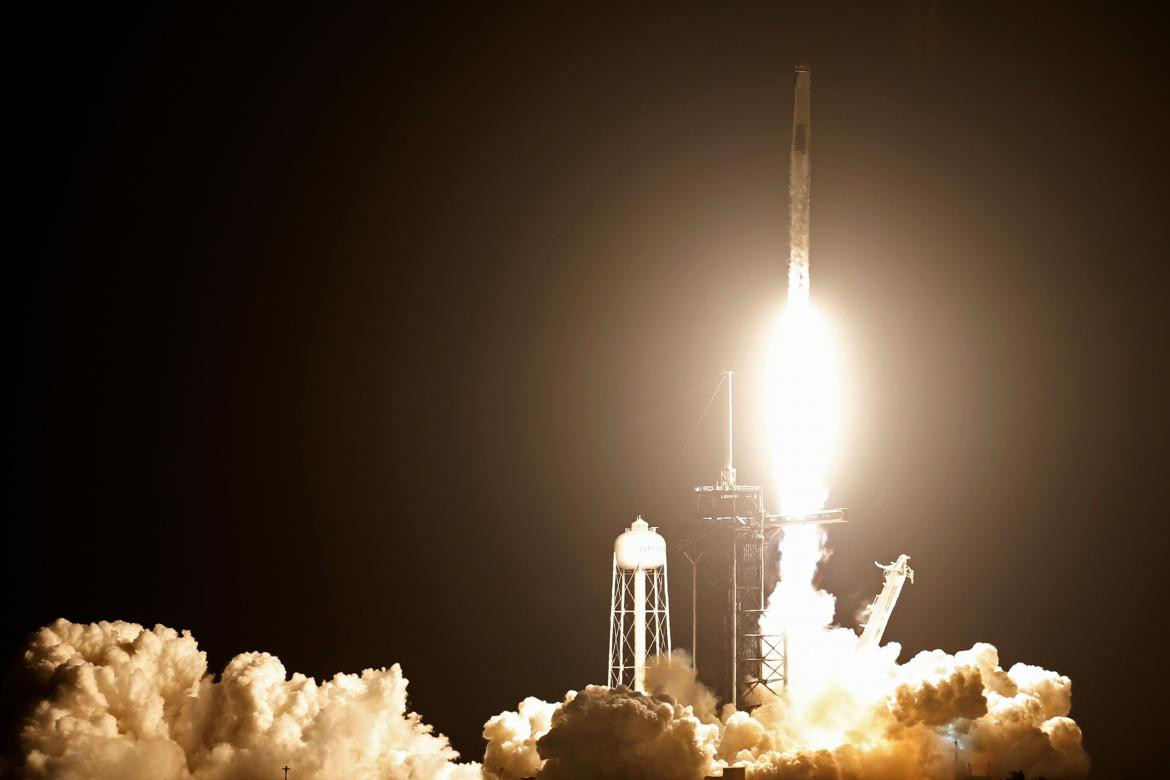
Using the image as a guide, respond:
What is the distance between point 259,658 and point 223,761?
338cm

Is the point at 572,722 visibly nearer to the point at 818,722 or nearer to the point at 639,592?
the point at 639,592

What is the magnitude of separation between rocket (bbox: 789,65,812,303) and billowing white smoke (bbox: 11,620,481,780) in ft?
55.4

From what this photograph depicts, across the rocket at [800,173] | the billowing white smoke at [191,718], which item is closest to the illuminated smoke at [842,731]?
the billowing white smoke at [191,718]

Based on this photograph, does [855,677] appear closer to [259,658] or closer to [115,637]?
[259,658]

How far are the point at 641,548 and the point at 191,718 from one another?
521 inches

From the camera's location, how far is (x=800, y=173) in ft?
158

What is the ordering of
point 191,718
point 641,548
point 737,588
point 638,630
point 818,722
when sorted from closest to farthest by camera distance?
point 818,722 → point 191,718 → point 737,588 → point 641,548 → point 638,630

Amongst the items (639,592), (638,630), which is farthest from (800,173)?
(638,630)

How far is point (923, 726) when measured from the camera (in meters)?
44.2

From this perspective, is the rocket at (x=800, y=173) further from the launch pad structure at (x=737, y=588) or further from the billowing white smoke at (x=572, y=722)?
the billowing white smoke at (x=572, y=722)

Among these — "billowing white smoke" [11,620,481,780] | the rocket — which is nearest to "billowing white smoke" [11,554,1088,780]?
"billowing white smoke" [11,620,481,780]

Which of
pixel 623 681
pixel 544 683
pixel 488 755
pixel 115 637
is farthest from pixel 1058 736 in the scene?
pixel 115 637

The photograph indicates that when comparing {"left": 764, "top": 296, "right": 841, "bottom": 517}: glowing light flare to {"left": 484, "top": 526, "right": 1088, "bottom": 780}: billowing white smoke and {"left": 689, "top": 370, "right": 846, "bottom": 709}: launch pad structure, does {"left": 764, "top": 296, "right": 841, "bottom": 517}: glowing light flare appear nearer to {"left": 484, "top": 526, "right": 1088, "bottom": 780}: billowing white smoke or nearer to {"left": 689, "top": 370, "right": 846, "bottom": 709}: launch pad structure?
{"left": 484, "top": 526, "right": 1088, "bottom": 780}: billowing white smoke

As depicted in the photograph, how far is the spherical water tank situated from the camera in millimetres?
48219
